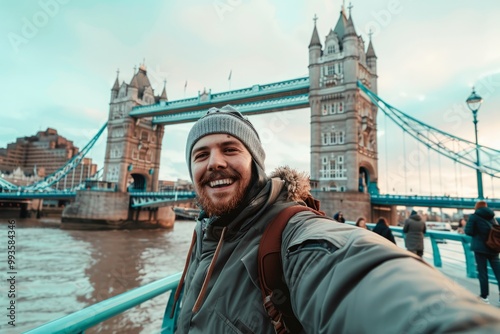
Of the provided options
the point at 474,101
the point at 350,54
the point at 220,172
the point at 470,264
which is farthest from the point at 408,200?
the point at 220,172

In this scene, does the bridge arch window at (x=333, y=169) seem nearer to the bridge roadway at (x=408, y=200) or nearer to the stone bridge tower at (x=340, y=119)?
the stone bridge tower at (x=340, y=119)

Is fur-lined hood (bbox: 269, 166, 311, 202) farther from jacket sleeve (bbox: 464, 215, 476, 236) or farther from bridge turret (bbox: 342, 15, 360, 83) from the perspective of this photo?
bridge turret (bbox: 342, 15, 360, 83)

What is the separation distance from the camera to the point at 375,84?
2538 centimetres

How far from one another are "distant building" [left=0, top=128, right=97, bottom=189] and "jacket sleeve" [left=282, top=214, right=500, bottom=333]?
8821cm

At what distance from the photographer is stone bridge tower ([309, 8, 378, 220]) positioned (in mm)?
20578

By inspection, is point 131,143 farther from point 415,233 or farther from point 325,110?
point 415,233

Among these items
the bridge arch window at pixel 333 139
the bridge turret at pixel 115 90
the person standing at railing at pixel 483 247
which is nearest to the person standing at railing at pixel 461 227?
the person standing at railing at pixel 483 247

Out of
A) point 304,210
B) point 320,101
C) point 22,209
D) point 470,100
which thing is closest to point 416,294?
point 304,210

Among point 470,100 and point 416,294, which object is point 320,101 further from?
point 416,294

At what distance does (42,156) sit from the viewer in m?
79.8

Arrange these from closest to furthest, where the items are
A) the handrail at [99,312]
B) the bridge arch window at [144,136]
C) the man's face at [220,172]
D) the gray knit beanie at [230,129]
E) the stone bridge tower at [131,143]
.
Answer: the handrail at [99,312], the man's face at [220,172], the gray knit beanie at [230,129], the stone bridge tower at [131,143], the bridge arch window at [144,136]

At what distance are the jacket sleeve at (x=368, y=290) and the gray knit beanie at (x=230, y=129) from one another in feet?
2.26

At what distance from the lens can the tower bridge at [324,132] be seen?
20047 millimetres

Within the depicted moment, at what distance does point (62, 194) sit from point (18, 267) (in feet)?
78.5
